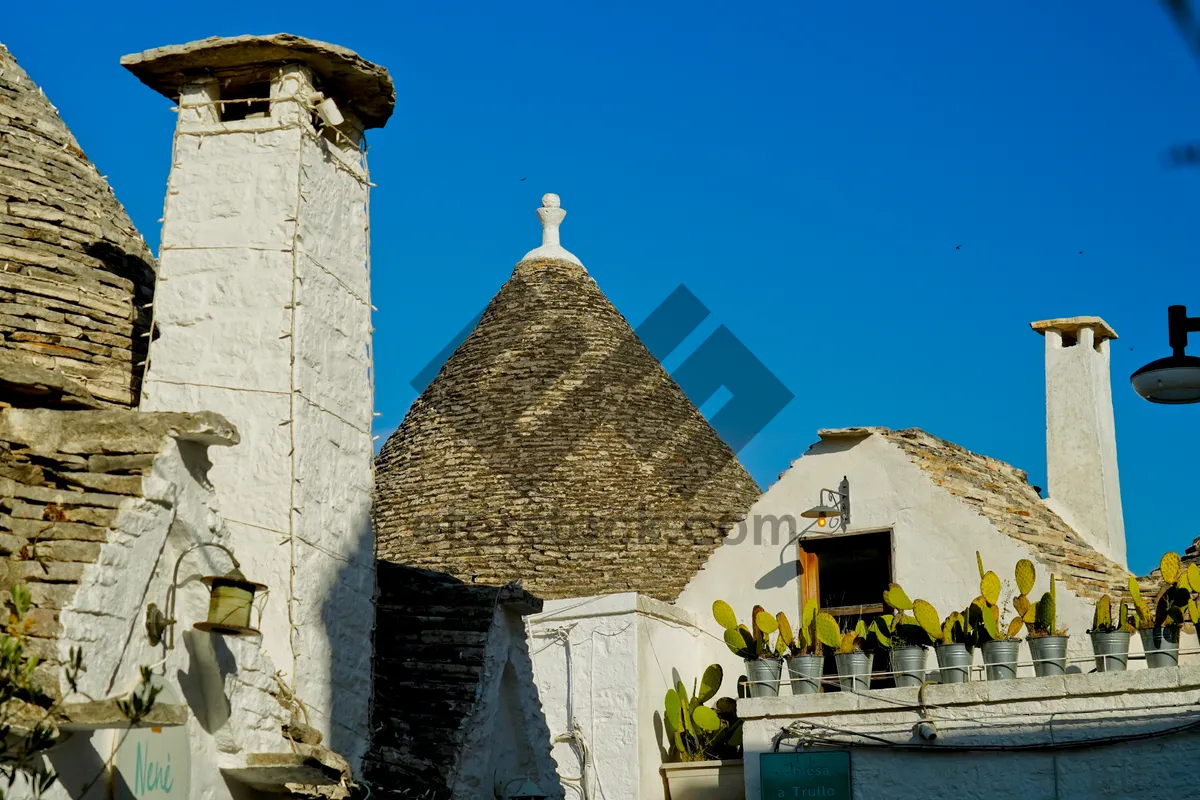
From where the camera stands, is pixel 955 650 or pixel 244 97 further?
pixel 955 650

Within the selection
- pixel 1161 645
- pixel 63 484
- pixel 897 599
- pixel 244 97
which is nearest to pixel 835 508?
pixel 897 599

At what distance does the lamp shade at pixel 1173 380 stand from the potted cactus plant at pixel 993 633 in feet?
17.6

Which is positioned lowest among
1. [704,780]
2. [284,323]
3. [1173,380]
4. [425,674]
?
[704,780]

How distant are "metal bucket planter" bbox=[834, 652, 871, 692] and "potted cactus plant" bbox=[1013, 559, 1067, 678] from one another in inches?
51.2

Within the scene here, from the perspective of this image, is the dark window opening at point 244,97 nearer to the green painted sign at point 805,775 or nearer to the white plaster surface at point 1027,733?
the white plaster surface at point 1027,733

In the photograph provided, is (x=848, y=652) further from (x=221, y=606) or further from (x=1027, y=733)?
(x=221, y=606)

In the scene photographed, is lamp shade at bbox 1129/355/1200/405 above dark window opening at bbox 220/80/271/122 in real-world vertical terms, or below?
below

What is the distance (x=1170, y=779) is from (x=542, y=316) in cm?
1244

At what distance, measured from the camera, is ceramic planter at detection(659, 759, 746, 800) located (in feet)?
51.2

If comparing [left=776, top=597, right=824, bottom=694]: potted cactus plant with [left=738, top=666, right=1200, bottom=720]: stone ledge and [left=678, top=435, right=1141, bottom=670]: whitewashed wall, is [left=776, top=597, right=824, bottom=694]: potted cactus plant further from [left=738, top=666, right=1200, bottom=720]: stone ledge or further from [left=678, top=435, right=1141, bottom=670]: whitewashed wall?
[left=678, top=435, right=1141, bottom=670]: whitewashed wall

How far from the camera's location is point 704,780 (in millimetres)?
15812

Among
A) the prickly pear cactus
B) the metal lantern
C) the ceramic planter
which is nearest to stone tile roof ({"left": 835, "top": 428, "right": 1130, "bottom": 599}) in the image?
the prickly pear cactus

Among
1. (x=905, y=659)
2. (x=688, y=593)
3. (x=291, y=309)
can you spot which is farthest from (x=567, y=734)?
(x=291, y=309)

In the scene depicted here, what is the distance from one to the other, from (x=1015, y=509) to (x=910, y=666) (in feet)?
9.69
